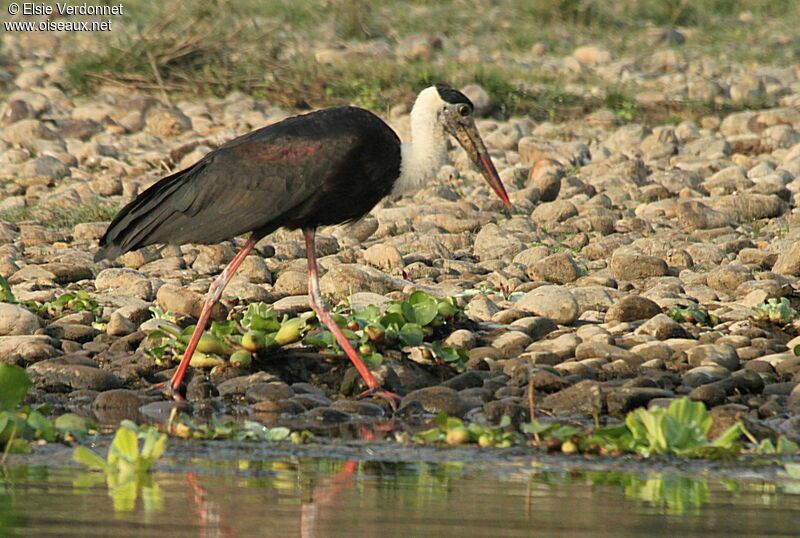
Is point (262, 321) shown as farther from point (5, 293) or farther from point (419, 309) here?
point (5, 293)

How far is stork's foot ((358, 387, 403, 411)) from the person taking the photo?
6.86 m

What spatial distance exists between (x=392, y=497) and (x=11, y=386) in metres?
1.58

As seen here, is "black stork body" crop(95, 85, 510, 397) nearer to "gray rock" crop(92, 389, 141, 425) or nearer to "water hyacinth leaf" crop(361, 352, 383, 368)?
"water hyacinth leaf" crop(361, 352, 383, 368)

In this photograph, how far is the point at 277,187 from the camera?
743cm

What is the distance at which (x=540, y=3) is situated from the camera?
19125 mm

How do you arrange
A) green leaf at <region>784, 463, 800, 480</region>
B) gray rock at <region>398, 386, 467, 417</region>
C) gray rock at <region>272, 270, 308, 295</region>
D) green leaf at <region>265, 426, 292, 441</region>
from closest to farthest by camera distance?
1. green leaf at <region>784, 463, 800, 480</region>
2. green leaf at <region>265, 426, 292, 441</region>
3. gray rock at <region>398, 386, 467, 417</region>
4. gray rock at <region>272, 270, 308, 295</region>

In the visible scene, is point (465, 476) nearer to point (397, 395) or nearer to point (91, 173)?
point (397, 395)

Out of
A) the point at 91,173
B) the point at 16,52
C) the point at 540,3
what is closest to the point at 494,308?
the point at 91,173

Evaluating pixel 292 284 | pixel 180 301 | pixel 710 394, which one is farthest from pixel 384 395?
pixel 292 284

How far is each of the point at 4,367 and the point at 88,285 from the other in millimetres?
3483

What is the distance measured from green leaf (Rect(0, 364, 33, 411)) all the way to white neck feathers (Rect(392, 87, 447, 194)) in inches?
106

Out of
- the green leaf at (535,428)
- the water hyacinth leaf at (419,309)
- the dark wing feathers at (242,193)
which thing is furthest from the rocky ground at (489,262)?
the green leaf at (535,428)

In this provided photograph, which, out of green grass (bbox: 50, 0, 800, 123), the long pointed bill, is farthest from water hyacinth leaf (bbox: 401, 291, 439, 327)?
green grass (bbox: 50, 0, 800, 123)

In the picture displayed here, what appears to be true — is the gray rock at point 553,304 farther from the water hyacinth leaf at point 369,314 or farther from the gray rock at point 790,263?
the gray rock at point 790,263
